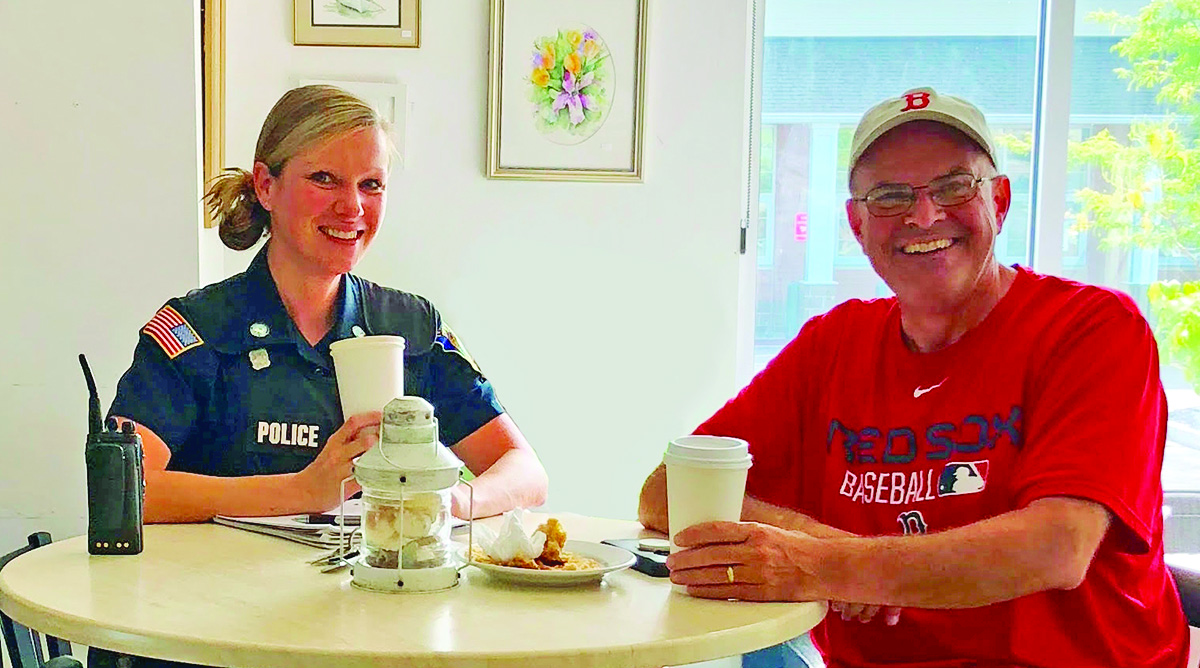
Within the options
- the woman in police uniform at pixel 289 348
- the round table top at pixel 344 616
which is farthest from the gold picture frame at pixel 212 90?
the round table top at pixel 344 616

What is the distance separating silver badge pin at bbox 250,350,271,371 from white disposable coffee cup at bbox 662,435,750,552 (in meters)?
0.77

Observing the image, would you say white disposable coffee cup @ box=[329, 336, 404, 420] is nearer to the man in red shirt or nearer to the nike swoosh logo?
the man in red shirt

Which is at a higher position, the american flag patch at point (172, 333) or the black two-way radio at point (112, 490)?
the american flag patch at point (172, 333)

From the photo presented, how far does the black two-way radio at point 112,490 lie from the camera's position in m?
1.55

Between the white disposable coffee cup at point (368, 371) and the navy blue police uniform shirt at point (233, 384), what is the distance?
0.39m

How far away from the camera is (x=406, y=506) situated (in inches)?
56.2

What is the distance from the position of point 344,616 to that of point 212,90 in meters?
1.79

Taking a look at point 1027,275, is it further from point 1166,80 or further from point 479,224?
point 1166,80

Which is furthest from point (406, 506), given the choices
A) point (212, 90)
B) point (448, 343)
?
point (212, 90)

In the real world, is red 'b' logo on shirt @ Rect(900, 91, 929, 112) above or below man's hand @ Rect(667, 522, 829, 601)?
above

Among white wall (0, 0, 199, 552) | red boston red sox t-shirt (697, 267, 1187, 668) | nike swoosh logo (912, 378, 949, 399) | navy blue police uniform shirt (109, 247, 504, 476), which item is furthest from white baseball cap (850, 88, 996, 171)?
white wall (0, 0, 199, 552)

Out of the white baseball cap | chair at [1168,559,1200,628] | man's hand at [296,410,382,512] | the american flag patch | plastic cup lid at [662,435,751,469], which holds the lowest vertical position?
chair at [1168,559,1200,628]

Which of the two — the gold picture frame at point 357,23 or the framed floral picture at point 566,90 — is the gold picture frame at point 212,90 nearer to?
the gold picture frame at point 357,23

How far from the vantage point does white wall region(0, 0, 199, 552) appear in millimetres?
2492
